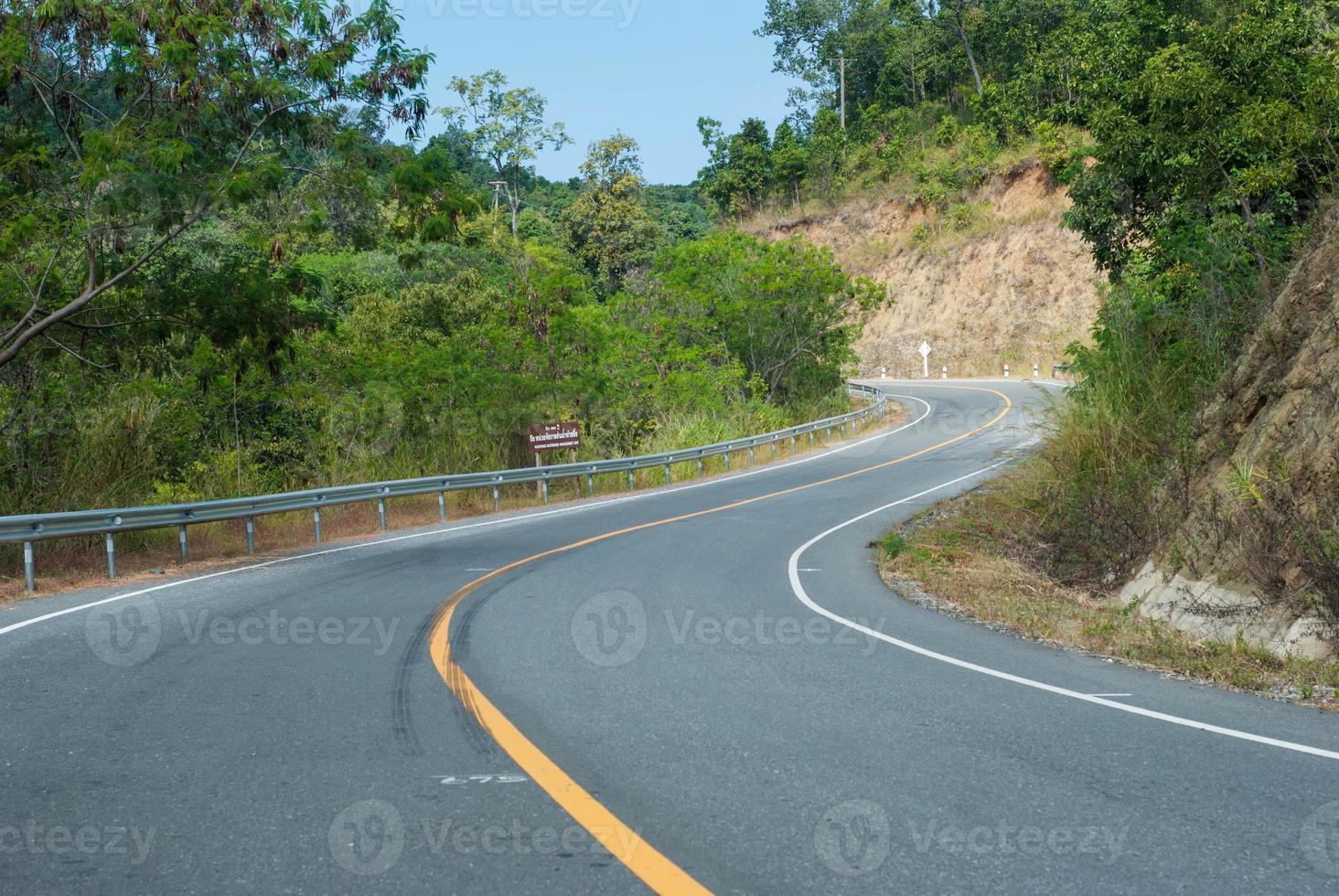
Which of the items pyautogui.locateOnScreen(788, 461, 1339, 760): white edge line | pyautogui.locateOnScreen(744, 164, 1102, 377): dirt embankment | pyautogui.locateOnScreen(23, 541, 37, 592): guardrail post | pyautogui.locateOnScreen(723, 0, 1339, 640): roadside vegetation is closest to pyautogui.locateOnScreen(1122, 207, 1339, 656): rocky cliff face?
pyautogui.locateOnScreen(723, 0, 1339, 640): roadside vegetation

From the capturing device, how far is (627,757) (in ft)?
18.8

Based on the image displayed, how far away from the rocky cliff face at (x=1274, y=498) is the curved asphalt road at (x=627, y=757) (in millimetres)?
1347

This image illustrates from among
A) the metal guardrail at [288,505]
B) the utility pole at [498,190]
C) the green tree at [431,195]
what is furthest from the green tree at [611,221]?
the green tree at [431,195]

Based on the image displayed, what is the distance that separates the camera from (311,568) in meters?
14.3

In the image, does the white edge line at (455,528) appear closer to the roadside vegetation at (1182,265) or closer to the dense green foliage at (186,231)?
the dense green foliage at (186,231)

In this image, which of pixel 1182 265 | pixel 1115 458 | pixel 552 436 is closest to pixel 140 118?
pixel 552 436

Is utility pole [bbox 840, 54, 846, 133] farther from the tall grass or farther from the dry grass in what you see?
the tall grass

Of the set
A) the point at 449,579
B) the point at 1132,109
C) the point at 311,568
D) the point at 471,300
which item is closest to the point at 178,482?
the point at 311,568

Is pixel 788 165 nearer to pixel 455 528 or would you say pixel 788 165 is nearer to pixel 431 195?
pixel 455 528

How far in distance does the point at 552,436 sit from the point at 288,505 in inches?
333

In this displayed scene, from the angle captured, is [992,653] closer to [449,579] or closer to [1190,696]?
[1190,696]

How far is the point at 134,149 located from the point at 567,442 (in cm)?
1280

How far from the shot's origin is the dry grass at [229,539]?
13984mm

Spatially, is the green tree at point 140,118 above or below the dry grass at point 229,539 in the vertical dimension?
above
